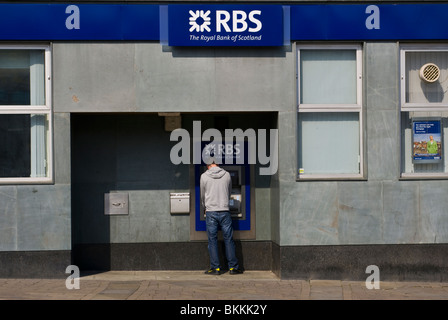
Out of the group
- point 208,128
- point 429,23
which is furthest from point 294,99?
point 429,23

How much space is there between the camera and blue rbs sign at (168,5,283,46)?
1110cm

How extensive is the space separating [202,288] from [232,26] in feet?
13.2

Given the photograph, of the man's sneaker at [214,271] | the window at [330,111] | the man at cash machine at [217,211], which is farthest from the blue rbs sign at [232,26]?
the man's sneaker at [214,271]

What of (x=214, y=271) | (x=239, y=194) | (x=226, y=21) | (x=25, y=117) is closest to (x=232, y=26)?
(x=226, y=21)

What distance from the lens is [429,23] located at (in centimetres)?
1124

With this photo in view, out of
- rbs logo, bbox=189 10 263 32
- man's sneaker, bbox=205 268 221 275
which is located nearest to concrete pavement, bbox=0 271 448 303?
man's sneaker, bbox=205 268 221 275

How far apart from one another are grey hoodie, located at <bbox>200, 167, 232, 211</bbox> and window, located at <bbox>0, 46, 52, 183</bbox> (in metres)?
2.47

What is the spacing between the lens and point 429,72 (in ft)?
37.6

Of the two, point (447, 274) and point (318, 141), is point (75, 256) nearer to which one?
point (318, 141)

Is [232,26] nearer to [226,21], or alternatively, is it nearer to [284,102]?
[226,21]

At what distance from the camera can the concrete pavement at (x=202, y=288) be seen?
32.6 feet

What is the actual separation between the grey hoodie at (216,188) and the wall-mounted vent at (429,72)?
3.50 metres

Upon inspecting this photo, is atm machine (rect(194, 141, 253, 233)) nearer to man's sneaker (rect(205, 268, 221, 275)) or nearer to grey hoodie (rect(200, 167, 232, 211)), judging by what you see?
grey hoodie (rect(200, 167, 232, 211))

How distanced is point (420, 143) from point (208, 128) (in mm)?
3451
